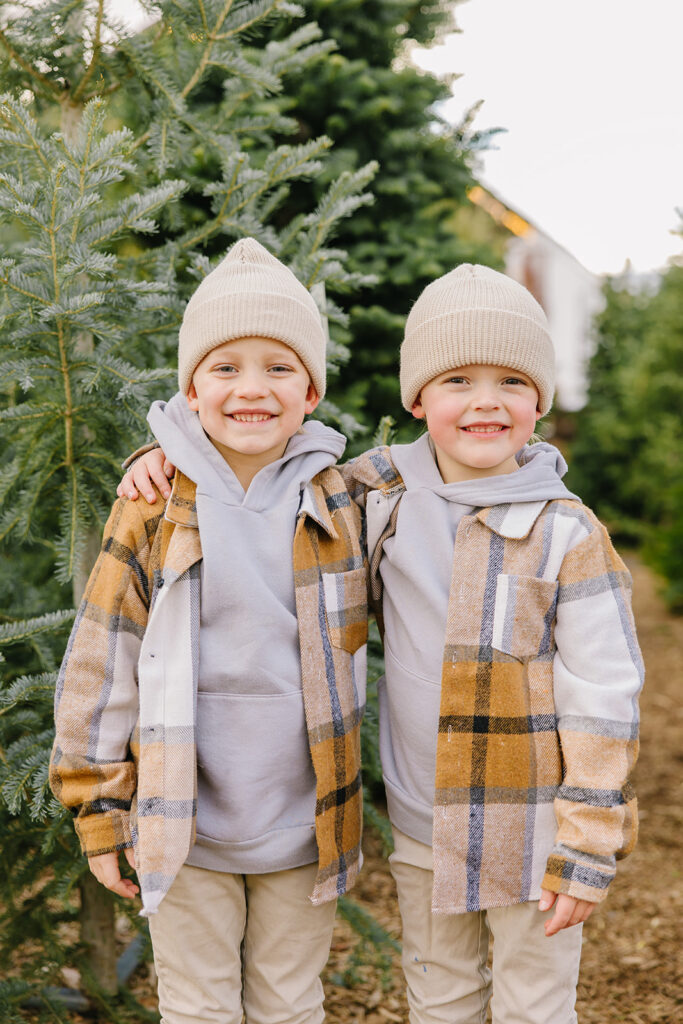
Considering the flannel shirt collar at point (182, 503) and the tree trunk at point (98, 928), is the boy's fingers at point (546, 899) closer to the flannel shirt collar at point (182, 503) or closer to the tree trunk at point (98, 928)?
the flannel shirt collar at point (182, 503)

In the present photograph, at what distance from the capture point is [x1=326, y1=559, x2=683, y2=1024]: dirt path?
2.80 metres

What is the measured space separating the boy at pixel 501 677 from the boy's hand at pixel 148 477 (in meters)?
0.47

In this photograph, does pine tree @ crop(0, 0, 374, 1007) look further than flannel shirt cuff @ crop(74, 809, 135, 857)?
Yes

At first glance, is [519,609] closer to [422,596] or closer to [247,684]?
[422,596]

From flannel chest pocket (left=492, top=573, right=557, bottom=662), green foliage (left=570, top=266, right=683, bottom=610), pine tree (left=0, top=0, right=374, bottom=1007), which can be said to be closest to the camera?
flannel chest pocket (left=492, top=573, right=557, bottom=662)

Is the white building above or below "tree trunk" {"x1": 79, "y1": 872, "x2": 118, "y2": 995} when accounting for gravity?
above

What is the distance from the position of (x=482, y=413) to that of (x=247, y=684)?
73cm

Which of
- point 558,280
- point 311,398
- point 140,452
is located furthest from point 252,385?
point 558,280

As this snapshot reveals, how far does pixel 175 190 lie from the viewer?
2.17 metres

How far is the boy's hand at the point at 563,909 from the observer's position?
66.9 inches

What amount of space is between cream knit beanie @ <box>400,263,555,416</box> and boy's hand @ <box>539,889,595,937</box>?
101cm

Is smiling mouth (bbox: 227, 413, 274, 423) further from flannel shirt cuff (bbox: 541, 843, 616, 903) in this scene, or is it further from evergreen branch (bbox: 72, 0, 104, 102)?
evergreen branch (bbox: 72, 0, 104, 102)

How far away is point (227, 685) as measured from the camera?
1.81 m

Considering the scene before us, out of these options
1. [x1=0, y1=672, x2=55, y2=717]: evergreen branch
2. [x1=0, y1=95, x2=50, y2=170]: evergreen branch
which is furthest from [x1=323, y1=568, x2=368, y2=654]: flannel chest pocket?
[x1=0, y1=95, x2=50, y2=170]: evergreen branch
